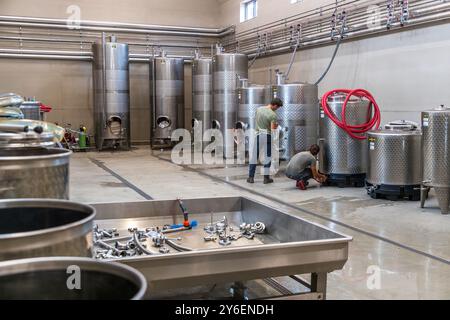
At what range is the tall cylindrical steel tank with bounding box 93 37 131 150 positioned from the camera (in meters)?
10.6

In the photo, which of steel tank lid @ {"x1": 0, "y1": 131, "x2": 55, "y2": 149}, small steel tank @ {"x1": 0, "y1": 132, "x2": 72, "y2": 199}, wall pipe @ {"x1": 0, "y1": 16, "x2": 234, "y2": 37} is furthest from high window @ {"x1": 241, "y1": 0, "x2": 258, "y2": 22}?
small steel tank @ {"x1": 0, "y1": 132, "x2": 72, "y2": 199}

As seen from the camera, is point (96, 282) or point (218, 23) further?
point (218, 23)

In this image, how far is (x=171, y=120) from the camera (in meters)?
11.3

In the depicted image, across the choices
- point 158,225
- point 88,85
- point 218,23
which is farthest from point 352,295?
point 218,23

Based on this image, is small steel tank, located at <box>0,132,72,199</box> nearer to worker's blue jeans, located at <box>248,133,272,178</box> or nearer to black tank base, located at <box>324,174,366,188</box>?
worker's blue jeans, located at <box>248,133,272,178</box>

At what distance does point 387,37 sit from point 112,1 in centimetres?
716

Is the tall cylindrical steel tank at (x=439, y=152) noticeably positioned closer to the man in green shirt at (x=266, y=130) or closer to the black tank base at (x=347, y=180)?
the black tank base at (x=347, y=180)

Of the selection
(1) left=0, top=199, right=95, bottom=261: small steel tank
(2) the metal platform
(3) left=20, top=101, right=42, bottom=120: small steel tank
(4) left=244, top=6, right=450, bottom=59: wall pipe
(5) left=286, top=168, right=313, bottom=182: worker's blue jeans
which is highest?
(4) left=244, top=6, right=450, bottom=59: wall pipe

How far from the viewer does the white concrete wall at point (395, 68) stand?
6230mm

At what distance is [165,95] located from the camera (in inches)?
443

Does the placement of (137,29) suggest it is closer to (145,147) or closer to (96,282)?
(145,147)

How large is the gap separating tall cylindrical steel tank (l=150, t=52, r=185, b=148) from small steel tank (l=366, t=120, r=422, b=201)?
6271 mm

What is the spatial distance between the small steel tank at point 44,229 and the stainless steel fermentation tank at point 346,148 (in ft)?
17.8
